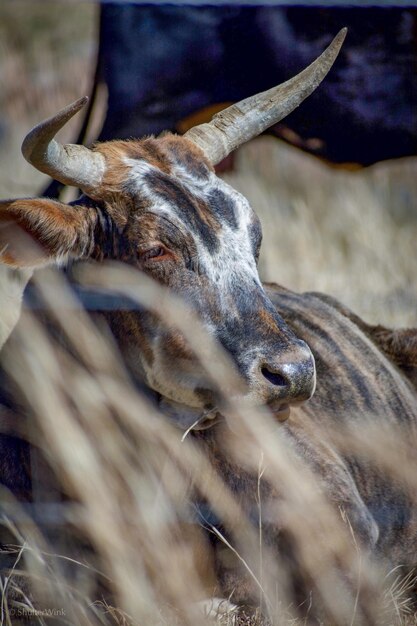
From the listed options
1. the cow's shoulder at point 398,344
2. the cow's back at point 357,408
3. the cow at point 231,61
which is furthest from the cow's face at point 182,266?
the cow at point 231,61

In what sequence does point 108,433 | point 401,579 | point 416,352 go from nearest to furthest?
point 108,433, point 401,579, point 416,352

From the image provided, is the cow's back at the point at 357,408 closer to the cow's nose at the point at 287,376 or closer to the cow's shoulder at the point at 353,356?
the cow's shoulder at the point at 353,356

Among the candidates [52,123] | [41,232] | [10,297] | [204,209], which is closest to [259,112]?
[204,209]

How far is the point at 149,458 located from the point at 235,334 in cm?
53

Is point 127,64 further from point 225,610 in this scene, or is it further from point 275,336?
point 225,610

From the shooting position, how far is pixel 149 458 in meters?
3.05

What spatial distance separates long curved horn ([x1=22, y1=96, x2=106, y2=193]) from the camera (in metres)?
2.55

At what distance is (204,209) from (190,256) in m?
0.20

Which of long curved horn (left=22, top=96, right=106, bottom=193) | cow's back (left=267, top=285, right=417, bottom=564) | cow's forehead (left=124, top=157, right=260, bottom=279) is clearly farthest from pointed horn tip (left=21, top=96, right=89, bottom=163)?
cow's back (left=267, top=285, right=417, bottom=564)

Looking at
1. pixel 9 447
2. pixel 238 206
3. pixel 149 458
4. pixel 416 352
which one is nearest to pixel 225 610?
pixel 149 458

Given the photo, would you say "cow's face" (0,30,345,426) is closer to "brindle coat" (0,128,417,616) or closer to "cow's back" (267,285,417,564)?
"brindle coat" (0,128,417,616)

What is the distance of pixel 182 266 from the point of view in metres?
2.92

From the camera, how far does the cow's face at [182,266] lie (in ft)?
9.14

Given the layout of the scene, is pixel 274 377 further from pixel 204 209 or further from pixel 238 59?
pixel 238 59
